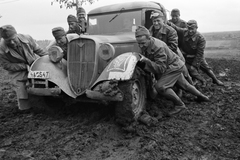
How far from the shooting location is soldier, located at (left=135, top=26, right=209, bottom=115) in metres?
4.65

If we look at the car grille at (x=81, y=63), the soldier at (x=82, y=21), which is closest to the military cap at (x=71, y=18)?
the soldier at (x=82, y=21)

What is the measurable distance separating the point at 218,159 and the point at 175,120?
1.38 m

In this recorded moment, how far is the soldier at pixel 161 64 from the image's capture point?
465 centimetres

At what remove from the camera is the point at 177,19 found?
754cm

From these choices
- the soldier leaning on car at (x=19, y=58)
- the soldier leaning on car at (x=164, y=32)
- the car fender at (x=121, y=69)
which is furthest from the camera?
the soldier leaning on car at (x=164, y=32)

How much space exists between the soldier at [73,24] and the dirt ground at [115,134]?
208cm

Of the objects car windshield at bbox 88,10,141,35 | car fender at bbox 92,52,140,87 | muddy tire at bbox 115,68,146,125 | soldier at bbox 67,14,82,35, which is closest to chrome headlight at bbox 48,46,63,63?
car fender at bbox 92,52,140,87

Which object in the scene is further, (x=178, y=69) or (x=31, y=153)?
(x=178, y=69)

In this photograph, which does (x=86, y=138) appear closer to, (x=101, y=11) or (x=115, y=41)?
(x=115, y=41)

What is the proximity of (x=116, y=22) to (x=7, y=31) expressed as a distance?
7.41 feet

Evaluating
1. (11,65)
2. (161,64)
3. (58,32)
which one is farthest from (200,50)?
(11,65)

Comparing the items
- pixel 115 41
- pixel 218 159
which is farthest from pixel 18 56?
pixel 218 159

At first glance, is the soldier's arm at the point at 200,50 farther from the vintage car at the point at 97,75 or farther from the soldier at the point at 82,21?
the soldier at the point at 82,21

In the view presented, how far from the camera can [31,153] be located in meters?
3.79
